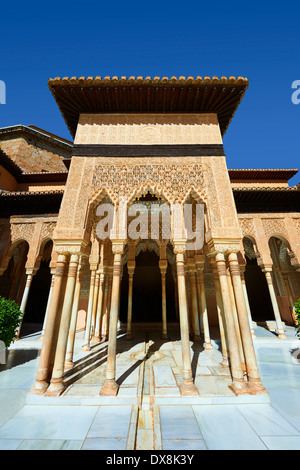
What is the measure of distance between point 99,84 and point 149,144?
1.73 metres

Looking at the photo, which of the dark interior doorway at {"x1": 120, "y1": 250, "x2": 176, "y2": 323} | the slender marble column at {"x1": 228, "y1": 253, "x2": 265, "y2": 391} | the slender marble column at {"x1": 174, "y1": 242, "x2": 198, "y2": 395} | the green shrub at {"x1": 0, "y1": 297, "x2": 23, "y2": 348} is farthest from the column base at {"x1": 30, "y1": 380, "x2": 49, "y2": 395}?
the dark interior doorway at {"x1": 120, "y1": 250, "x2": 176, "y2": 323}

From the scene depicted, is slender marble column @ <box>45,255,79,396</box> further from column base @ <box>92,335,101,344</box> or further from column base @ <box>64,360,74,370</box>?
column base @ <box>92,335,101,344</box>

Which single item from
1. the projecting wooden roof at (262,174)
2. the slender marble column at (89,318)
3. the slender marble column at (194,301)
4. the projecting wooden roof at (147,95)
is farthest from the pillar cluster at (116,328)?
the projecting wooden roof at (262,174)

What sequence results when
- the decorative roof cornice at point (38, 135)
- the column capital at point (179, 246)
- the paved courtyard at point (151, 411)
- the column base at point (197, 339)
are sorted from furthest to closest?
the decorative roof cornice at point (38, 135) → the column base at point (197, 339) → the column capital at point (179, 246) → the paved courtyard at point (151, 411)

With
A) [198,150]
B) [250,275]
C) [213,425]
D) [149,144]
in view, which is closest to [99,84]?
[149,144]

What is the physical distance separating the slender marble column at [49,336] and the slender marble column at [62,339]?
13 centimetres

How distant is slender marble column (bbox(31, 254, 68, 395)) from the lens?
3.16 m

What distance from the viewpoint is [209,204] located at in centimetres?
412

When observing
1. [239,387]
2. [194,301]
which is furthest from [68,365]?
[194,301]

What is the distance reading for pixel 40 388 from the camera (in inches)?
122

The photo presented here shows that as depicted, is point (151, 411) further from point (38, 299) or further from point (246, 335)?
point (38, 299)

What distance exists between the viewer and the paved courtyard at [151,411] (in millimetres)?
2053

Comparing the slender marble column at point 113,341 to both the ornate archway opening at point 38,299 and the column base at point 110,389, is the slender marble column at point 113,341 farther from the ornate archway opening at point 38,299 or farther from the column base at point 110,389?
the ornate archway opening at point 38,299

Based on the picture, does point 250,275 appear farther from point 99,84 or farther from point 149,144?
point 99,84
